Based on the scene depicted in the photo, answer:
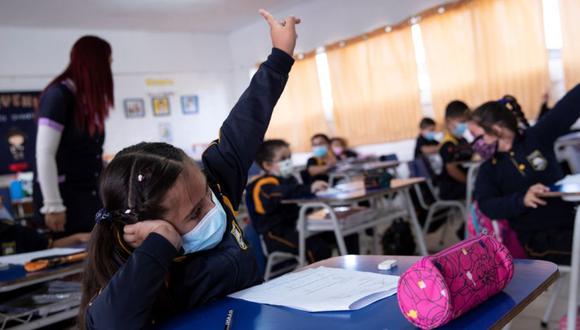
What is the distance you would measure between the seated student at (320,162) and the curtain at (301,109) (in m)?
1.60

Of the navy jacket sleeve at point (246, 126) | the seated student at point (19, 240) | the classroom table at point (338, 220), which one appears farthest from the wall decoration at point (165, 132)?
the navy jacket sleeve at point (246, 126)

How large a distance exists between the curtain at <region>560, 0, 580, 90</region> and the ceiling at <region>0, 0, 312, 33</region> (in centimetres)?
358

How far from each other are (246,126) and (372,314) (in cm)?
55

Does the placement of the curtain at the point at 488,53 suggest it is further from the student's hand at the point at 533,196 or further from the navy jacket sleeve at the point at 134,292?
the navy jacket sleeve at the point at 134,292

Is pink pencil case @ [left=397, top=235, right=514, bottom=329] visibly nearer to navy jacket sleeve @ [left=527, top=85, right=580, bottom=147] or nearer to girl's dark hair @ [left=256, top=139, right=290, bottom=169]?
navy jacket sleeve @ [left=527, top=85, right=580, bottom=147]

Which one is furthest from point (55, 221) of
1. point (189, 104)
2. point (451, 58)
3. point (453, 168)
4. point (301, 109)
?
point (189, 104)

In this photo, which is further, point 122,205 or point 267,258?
point 267,258

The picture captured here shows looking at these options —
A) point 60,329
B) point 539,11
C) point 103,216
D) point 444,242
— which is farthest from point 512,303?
point 539,11

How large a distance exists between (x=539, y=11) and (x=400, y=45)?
174 centimetres

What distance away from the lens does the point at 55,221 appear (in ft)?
6.99

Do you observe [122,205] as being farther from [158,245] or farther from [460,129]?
[460,129]

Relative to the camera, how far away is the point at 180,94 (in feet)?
27.6

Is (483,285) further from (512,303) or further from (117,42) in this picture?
(117,42)

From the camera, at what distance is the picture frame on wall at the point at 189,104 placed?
8.46 metres
